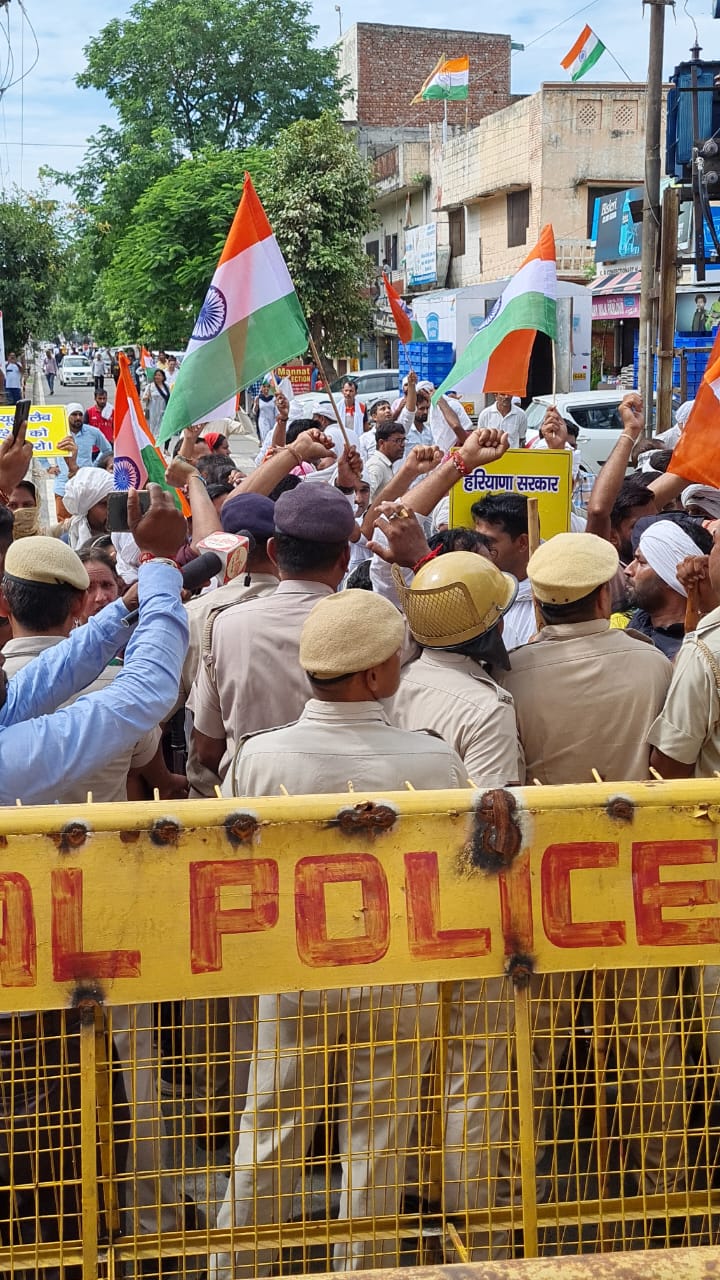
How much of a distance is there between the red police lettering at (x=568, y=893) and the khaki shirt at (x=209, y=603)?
218 cm

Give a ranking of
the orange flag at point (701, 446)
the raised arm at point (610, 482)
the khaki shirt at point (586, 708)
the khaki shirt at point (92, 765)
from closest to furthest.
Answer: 1. the khaki shirt at point (92, 765)
2. the khaki shirt at point (586, 708)
3. the orange flag at point (701, 446)
4. the raised arm at point (610, 482)

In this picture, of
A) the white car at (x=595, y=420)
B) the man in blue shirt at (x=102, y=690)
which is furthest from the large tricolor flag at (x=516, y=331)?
the white car at (x=595, y=420)

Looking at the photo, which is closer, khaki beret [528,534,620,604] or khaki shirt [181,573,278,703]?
khaki beret [528,534,620,604]

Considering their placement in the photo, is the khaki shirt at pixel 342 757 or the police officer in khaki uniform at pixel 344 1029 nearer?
the police officer in khaki uniform at pixel 344 1029

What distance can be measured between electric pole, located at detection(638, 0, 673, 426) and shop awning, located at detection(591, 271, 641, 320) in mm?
10807

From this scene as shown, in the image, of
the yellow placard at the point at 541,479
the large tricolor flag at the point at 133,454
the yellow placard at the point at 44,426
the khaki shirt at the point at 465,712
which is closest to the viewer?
the khaki shirt at the point at 465,712

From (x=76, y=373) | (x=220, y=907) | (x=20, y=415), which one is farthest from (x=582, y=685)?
(x=76, y=373)

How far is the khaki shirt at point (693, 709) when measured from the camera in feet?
10.2

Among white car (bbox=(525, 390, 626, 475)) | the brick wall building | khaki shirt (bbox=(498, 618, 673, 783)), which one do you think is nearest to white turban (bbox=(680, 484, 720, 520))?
khaki shirt (bbox=(498, 618, 673, 783))

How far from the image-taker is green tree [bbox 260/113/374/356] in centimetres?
2605

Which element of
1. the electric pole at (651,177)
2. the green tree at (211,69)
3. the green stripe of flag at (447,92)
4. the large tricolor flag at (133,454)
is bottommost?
the large tricolor flag at (133,454)

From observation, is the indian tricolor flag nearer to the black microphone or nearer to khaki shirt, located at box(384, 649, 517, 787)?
the black microphone

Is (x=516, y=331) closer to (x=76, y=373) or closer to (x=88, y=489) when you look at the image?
(x=88, y=489)

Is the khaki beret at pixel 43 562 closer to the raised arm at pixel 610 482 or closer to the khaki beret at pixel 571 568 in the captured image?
the khaki beret at pixel 571 568
